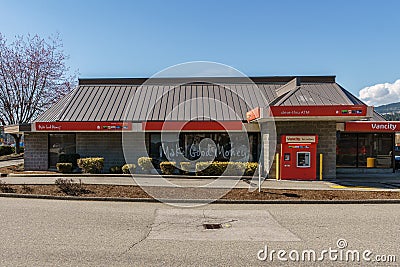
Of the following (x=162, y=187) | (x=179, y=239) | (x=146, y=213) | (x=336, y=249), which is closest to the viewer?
(x=336, y=249)

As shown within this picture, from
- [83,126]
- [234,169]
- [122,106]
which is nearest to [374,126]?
[234,169]

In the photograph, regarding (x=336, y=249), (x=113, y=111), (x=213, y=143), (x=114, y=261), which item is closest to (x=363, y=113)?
(x=213, y=143)

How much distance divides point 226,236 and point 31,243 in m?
3.55

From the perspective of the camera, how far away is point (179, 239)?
6.91 m

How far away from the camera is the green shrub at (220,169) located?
1778cm

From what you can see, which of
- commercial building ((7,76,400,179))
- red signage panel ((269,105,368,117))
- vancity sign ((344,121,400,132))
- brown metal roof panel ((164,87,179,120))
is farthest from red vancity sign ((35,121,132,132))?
vancity sign ((344,121,400,132))

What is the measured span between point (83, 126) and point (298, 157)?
11.4m

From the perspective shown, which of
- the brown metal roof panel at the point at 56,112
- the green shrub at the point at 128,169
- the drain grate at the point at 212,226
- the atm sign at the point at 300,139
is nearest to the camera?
the drain grate at the point at 212,226

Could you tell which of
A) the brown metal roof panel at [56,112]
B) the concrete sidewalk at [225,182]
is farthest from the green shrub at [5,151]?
the concrete sidewalk at [225,182]

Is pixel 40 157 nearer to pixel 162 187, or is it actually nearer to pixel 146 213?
pixel 162 187

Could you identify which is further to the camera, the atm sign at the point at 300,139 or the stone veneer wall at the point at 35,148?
the stone veneer wall at the point at 35,148

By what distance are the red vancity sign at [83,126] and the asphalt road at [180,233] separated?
9223mm

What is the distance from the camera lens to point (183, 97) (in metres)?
23.9

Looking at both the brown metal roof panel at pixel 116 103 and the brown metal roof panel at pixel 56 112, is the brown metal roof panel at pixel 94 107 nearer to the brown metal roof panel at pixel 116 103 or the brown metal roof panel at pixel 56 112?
the brown metal roof panel at pixel 116 103
